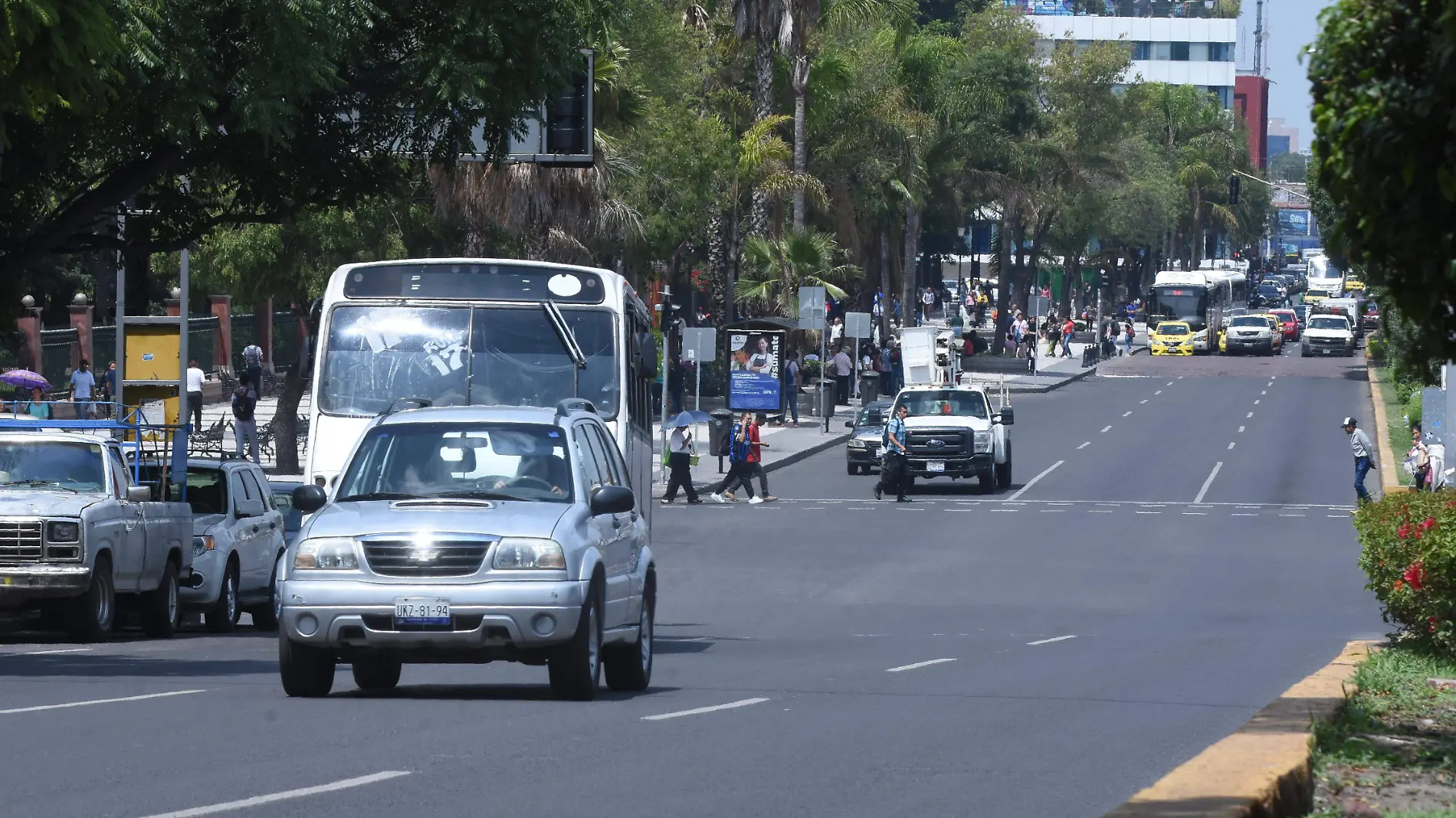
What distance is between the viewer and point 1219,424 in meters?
56.7

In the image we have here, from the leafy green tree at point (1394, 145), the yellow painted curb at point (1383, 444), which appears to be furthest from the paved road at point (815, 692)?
the yellow painted curb at point (1383, 444)

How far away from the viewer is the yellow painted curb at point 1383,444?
41.3 meters

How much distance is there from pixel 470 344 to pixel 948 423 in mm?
23218

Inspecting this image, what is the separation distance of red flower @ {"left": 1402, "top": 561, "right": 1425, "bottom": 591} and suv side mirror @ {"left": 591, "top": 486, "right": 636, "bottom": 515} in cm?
564

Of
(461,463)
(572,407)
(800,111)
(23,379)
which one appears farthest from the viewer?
(800,111)

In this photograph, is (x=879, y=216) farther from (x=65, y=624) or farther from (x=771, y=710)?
(x=771, y=710)

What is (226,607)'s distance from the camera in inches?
854

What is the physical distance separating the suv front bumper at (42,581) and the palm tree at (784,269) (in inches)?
1529

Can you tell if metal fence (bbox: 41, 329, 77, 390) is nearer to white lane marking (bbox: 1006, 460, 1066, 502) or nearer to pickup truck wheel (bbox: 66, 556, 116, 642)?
white lane marking (bbox: 1006, 460, 1066, 502)

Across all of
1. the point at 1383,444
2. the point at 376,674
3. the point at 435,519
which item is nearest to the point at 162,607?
the point at 376,674

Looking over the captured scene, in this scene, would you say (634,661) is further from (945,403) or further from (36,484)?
(945,403)

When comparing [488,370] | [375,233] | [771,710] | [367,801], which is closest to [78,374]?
[375,233]

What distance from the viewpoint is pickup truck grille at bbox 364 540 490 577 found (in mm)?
11969

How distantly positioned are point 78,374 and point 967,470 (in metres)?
17.0
